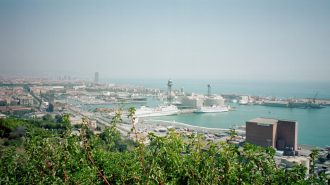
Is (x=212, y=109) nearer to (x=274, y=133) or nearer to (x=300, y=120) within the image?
(x=300, y=120)

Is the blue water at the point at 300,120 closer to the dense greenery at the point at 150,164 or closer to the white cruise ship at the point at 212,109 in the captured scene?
the white cruise ship at the point at 212,109

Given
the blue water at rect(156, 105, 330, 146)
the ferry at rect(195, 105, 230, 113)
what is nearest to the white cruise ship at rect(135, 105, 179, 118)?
the blue water at rect(156, 105, 330, 146)

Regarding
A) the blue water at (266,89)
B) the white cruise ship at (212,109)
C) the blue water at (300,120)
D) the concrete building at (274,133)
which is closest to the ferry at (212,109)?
the white cruise ship at (212,109)

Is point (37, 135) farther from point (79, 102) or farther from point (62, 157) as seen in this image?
point (79, 102)

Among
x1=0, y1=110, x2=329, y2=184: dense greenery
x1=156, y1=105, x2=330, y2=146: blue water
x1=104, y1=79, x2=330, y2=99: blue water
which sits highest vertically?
x1=0, y1=110, x2=329, y2=184: dense greenery

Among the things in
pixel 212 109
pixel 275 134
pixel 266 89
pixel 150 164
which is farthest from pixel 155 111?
pixel 266 89

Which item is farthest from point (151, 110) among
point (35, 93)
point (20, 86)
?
point (20, 86)

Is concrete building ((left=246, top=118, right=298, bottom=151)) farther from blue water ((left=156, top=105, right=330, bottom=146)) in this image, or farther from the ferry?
the ferry

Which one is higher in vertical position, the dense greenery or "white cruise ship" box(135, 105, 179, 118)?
the dense greenery
